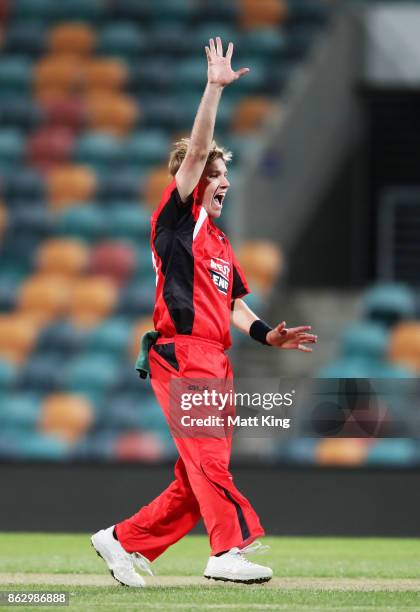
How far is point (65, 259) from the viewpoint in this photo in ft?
37.4

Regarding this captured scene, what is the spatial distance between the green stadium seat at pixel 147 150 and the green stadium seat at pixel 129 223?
0.52 m

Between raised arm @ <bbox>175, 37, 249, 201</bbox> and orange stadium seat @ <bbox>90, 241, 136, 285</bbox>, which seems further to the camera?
orange stadium seat @ <bbox>90, 241, 136, 285</bbox>

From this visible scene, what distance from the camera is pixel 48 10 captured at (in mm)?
13438

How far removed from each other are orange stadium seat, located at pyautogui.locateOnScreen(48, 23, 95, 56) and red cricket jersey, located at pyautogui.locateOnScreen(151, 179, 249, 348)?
7969mm

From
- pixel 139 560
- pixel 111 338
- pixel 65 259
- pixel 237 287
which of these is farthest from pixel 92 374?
pixel 139 560

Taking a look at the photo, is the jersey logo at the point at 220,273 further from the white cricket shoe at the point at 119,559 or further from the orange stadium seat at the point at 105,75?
the orange stadium seat at the point at 105,75

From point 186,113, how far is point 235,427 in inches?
280

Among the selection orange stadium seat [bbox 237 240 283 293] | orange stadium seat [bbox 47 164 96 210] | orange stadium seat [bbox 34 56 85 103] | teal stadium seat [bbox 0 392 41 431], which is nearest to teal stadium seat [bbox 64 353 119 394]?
teal stadium seat [bbox 0 392 41 431]

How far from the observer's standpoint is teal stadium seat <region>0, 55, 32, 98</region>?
12.7 meters

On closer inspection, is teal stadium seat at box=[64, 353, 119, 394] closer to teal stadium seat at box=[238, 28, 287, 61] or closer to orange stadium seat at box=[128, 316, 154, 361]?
orange stadium seat at box=[128, 316, 154, 361]

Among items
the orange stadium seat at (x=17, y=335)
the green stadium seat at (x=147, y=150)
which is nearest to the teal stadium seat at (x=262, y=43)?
the green stadium seat at (x=147, y=150)

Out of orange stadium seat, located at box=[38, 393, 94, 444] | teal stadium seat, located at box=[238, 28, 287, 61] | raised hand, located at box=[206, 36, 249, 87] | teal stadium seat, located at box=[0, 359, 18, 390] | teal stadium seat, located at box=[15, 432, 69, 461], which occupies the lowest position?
teal stadium seat, located at box=[15, 432, 69, 461]

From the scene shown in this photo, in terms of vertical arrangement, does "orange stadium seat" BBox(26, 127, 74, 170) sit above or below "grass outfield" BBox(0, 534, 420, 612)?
above

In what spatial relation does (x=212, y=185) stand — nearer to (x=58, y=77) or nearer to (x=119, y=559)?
(x=119, y=559)
